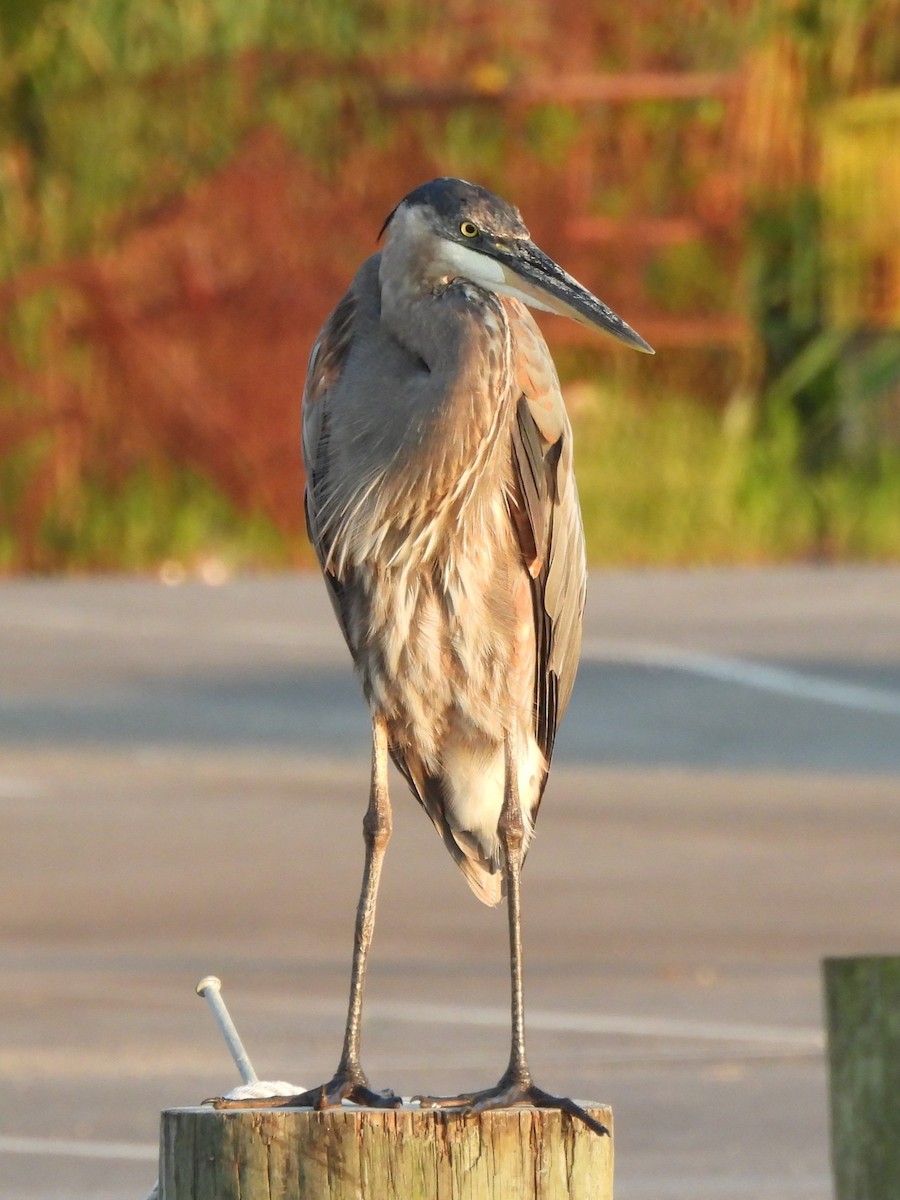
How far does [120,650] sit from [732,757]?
4349mm

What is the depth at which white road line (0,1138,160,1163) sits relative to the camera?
7.22 m

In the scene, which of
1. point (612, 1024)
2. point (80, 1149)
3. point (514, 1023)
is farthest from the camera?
point (612, 1024)

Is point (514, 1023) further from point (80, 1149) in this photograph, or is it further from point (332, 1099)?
point (80, 1149)

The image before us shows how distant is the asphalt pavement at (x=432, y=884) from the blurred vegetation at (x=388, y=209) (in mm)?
2527

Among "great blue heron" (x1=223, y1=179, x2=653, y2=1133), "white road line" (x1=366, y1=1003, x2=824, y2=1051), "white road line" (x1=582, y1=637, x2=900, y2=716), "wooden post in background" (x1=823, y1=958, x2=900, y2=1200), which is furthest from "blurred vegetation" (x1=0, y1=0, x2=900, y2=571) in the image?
"wooden post in background" (x1=823, y1=958, x2=900, y2=1200)

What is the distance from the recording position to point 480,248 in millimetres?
5105

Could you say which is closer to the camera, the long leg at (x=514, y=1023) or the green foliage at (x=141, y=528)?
the long leg at (x=514, y=1023)

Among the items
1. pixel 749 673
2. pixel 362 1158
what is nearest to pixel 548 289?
pixel 362 1158

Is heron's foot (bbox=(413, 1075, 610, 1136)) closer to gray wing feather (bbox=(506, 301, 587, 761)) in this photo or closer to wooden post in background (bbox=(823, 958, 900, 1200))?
wooden post in background (bbox=(823, 958, 900, 1200))

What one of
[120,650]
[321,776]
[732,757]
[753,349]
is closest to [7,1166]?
[321,776]

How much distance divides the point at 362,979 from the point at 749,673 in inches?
433

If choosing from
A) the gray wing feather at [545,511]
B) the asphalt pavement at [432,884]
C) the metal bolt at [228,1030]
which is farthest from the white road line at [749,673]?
the metal bolt at [228,1030]

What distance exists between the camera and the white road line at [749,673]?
15227 millimetres

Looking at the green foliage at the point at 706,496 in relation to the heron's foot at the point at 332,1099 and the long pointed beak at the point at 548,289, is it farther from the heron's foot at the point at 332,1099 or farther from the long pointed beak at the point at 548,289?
the heron's foot at the point at 332,1099
